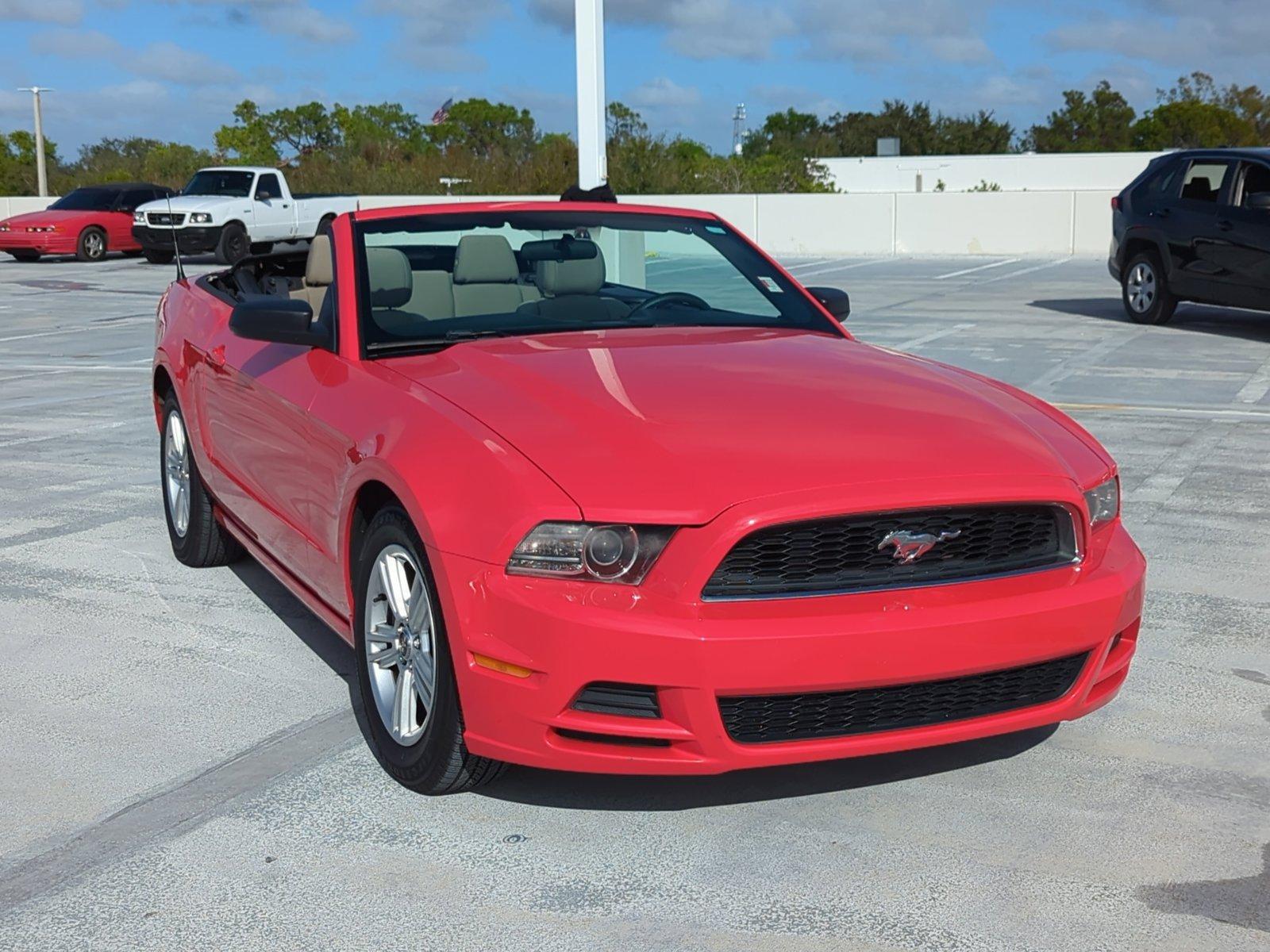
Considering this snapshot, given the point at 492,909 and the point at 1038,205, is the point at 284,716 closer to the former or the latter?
the point at 492,909

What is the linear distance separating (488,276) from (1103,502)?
2.15 metres

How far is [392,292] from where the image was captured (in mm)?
4801

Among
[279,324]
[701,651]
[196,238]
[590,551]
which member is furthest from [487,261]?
[196,238]

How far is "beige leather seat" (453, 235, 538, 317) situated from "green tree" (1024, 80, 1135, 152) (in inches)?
3419

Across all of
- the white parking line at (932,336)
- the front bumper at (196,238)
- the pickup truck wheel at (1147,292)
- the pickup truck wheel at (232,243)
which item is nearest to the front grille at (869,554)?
the white parking line at (932,336)

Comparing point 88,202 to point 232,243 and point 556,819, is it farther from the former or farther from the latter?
point 556,819

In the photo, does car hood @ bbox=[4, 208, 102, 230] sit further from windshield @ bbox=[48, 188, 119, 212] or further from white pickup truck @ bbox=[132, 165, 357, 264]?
white pickup truck @ bbox=[132, 165, 357, 264]

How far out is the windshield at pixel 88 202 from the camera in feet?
99.7

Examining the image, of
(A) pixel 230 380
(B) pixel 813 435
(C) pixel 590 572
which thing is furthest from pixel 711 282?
(C) pixel 590 572

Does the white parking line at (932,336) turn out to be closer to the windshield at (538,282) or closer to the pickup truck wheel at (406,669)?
the windshield at (538,282)

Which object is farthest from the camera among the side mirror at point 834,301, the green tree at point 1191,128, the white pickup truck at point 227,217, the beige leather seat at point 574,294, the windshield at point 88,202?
the green tree at point 1191,128

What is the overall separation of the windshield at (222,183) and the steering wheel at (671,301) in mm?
23933

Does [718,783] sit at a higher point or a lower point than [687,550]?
lower

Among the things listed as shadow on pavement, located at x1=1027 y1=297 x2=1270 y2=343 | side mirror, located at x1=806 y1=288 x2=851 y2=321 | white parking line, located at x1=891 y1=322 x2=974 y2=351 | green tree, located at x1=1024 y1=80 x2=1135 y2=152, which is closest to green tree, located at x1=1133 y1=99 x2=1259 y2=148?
green tree, located at x1=1024 y1=80 x2=1135 y2=152
